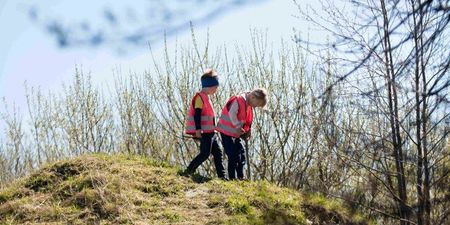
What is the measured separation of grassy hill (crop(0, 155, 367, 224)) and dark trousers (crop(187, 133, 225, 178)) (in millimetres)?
244

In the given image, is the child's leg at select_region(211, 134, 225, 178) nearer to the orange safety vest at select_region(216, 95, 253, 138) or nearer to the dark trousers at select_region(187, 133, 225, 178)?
the dark trousers at select_region(187, 133, 225, 178)

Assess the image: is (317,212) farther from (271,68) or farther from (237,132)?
(271,68)

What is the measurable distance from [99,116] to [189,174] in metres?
9.23

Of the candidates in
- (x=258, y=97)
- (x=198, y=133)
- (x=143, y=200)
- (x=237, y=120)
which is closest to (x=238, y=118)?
(x=237, y=120)

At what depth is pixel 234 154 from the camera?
25.8ft

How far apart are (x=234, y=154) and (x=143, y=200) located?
53.6 inches

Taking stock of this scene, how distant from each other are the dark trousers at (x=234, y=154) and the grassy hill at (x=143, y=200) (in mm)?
279

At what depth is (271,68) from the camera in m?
13.6

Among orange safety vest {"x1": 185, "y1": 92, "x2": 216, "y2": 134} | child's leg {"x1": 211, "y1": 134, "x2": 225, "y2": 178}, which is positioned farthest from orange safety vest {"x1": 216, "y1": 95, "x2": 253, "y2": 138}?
child's leg {"x1": 211, "y1": 134, "x2": 225, "y2": 178}

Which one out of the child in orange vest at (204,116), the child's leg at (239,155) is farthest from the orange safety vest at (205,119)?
the child's leg at (239,155)

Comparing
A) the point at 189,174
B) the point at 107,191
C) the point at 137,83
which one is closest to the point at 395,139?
the point at 189,174

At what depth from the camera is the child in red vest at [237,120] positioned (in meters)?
7.69

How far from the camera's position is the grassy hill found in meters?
6.87

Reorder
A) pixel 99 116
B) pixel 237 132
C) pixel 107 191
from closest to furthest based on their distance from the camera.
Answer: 1. pixel 107 191
2. pixel 237 132
3. pixel 99 116
